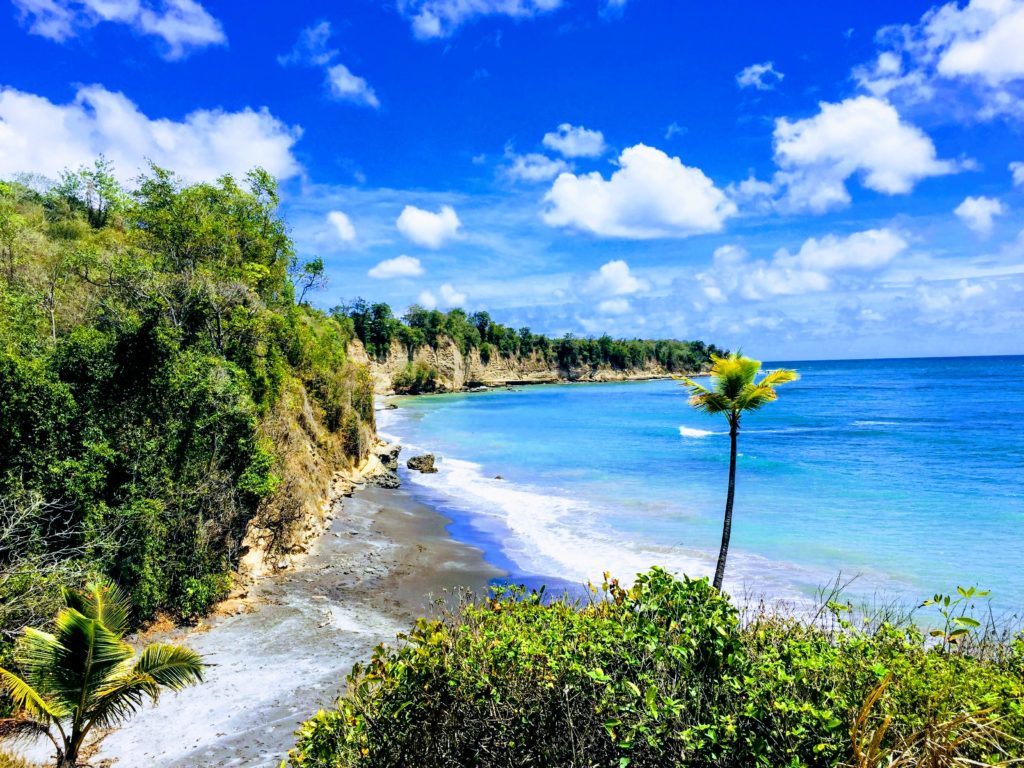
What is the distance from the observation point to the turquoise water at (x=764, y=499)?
17906 millimetres

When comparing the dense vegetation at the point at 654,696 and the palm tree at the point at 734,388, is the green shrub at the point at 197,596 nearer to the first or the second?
the dense vegetation at the point at 654,696

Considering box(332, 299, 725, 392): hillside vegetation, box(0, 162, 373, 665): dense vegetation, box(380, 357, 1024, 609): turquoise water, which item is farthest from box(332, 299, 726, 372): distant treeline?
box(0, 162, 373, 665): dense vegetation

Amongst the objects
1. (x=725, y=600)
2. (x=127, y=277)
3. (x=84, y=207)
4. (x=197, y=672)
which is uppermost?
(x=84, y=207)

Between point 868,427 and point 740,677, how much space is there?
53119 millimetres

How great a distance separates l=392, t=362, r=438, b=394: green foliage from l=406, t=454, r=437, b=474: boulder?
76011 mm

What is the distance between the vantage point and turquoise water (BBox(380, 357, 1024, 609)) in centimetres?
1791

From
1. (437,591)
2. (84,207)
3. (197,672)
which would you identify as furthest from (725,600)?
(84,207)

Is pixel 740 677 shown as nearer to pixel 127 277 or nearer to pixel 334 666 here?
pixel 334 666

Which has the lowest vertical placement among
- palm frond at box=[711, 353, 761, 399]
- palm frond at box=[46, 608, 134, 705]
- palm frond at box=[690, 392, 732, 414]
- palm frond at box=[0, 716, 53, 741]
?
palm frond at box=[0, 716, 53, 741]

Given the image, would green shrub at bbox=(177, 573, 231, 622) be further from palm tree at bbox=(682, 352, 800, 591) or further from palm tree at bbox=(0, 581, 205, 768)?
palm tree at bbox=(682, 352, 800, 591)

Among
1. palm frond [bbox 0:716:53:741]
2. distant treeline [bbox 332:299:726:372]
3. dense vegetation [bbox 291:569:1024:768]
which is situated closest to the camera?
dense vegetation [bbox 291:569:1024:768]

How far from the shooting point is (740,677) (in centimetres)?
461

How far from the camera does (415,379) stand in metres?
111

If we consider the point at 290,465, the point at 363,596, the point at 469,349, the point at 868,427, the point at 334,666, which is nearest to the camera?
the point at 334,666
